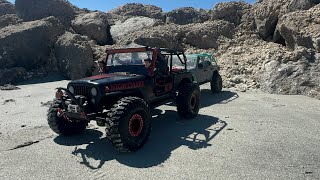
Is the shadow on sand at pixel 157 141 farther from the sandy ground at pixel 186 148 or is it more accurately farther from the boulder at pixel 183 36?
the boulder at pixel 183 36

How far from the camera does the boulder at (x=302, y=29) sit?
15384mm

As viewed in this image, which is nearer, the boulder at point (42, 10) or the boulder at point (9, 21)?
the boulder at point (9, 21)

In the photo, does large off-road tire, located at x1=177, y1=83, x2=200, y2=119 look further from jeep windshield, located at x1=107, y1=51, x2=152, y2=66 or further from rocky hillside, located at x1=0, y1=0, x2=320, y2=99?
rocky hillside, located at x1=0, y1=0, x2=320, y2=99

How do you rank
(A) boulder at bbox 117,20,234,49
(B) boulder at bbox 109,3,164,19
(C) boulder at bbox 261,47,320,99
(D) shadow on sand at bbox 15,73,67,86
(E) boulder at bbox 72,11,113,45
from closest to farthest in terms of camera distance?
(C) boulder at bbox 261,47,320,99 < (D) shadow on sand at bbox 15,73,67,86 < (A) boulder at bbox 117,20,234,49 < (E) boulder at bbox 72,11,113,45 < (B) boulder at bbox 109,3,164,19

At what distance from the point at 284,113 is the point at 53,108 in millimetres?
6435

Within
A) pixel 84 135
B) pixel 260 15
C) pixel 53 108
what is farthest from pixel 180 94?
pixel 260 15

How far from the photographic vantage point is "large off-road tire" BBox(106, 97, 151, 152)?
639 cm

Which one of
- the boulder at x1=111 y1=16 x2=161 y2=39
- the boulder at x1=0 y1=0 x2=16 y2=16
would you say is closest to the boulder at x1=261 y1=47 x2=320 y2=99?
the boulder at x1=111 y1=16 x2=161 y2=39

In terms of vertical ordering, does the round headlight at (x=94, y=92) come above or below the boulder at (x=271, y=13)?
below

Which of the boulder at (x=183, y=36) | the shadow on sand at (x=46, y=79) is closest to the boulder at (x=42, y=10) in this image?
the boulder at (x=183, y=36)

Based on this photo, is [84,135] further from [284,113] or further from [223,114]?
[284,113]

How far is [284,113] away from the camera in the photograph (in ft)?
32.6

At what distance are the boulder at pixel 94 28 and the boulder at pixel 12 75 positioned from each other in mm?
5814

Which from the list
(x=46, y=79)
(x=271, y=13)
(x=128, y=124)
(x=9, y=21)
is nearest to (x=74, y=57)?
(x=46, y=79)
